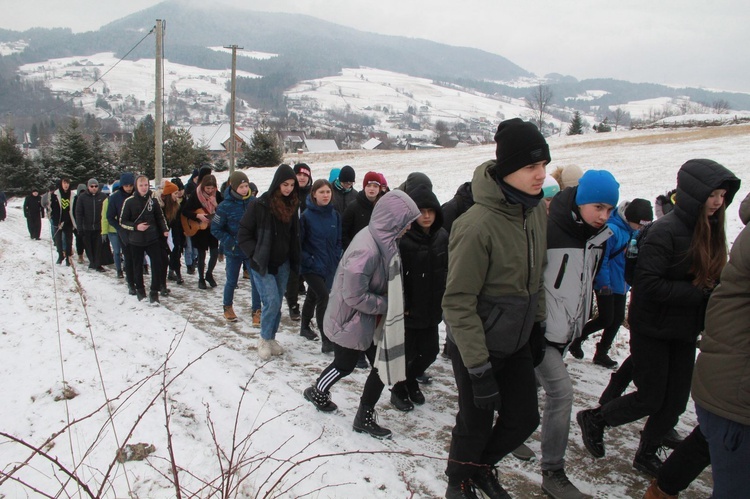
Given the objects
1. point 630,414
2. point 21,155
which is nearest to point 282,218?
point 630,414

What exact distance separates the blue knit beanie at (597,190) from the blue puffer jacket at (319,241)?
330 centimetres

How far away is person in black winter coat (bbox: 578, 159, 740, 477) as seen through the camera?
2969 mm

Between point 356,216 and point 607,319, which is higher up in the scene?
point 356,216

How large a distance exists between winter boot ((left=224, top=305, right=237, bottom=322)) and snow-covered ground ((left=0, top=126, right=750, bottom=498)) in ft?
0.65

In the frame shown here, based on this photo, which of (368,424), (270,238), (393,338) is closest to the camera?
(393,338)

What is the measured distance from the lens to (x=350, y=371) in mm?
4086

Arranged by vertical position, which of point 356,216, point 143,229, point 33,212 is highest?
point 356,216

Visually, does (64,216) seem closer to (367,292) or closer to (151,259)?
(151,259)

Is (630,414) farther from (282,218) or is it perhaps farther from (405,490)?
(282,218)

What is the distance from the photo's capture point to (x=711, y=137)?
3212 centimetres

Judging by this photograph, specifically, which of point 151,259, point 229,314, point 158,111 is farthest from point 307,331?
point 158,111

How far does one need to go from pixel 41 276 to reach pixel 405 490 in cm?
907

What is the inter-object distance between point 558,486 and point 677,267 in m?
1.58

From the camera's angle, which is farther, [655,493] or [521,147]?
[655,493]
